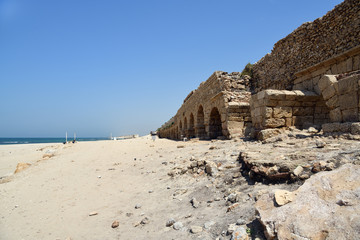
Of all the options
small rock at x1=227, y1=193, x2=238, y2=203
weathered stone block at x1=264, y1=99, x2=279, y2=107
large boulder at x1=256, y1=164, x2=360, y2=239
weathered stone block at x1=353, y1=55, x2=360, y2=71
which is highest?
weathered stone block at x1=353, y1=55, x2=360, y2=71

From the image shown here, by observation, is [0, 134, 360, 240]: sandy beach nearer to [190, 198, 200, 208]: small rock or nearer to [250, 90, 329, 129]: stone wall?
[190, 198, 200, 208]: small rock

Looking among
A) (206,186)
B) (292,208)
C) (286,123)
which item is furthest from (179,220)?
(286,123)

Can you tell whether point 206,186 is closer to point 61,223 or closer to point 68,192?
point 61,223

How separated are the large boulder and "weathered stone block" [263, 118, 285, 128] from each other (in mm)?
3956

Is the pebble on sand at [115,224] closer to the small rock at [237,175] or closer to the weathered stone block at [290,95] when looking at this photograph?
the small rock at [237,175]

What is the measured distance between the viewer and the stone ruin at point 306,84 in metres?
3.96

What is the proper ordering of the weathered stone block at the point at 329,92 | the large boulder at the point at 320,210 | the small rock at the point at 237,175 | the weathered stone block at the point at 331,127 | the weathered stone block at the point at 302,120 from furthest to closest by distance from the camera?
the weathered stone block at the point at 302,120 < the weathered stone block at the point at 329,92 < the weathered stone block at the point at 331,127 < the small rock at the point at 237,175 < the large boulder at the point at 320,210

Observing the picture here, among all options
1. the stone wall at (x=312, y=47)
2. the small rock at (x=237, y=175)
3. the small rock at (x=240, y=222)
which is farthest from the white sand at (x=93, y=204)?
the stone wall at (x=312, y=47)

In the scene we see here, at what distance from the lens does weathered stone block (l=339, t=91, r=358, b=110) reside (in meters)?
3.59

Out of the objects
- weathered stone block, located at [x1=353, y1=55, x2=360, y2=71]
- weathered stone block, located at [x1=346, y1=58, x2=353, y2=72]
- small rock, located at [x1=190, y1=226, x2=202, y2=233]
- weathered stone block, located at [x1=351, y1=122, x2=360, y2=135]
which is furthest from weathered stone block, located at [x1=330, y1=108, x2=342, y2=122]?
small rock, located at [x1=190, y1=226, x2=202, y2=233]

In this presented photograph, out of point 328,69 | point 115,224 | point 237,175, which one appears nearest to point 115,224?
point 115,224

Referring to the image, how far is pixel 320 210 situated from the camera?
1.43m

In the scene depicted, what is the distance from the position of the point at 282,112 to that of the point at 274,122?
413 mm

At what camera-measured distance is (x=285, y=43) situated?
25.5ft
